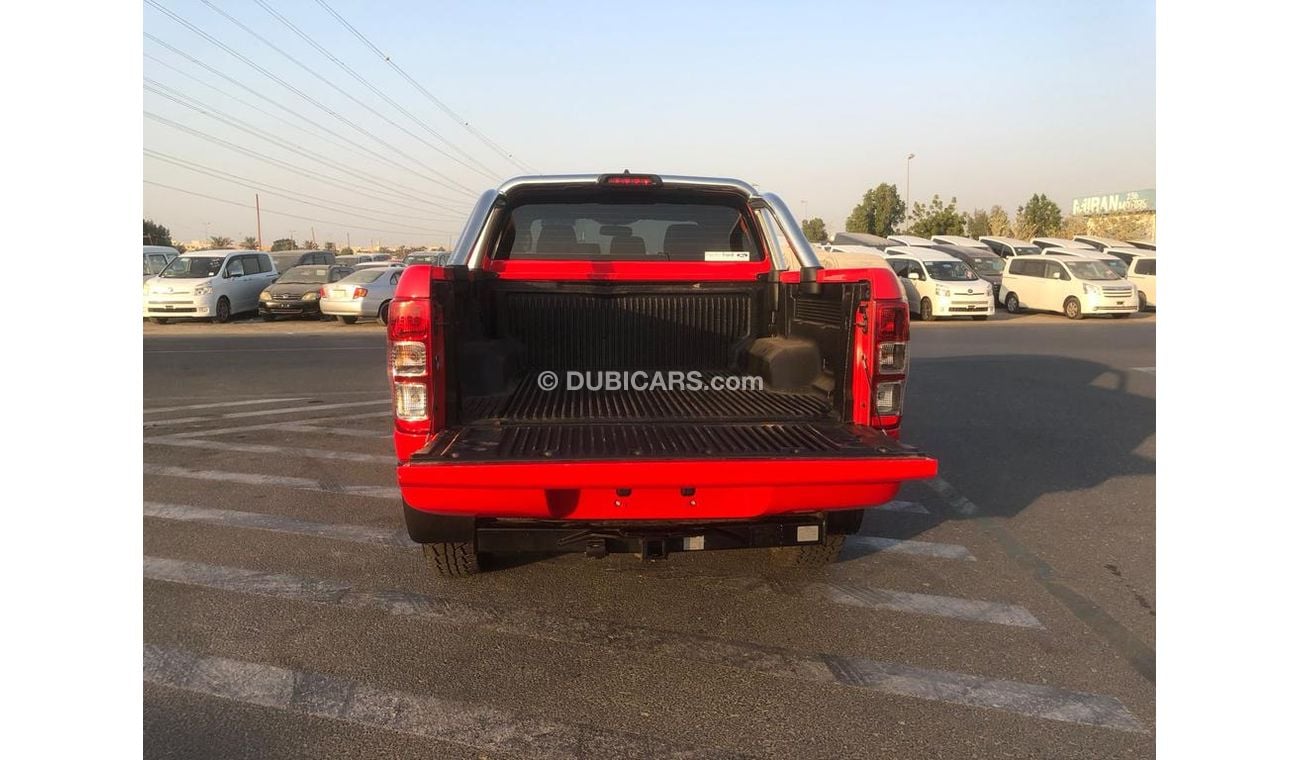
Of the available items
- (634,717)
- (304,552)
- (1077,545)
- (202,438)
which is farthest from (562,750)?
(202,438)

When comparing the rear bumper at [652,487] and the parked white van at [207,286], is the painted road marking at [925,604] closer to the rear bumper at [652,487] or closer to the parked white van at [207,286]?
the rear bumper at [652,487]

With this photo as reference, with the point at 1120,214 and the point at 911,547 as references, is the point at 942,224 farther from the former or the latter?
the point at 911,547

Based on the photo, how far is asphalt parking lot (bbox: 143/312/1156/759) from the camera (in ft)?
9.20

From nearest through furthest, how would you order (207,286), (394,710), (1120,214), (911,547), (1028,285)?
(394,710) → (911,547) → (207,286) → (1028,285) → (1120,214)

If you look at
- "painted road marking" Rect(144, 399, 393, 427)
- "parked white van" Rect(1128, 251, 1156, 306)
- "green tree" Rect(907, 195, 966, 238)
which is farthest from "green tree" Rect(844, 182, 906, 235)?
"painted road marking" Rect(144, 399, 393, 427)

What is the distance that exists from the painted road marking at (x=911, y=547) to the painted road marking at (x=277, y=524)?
2455 millimetres

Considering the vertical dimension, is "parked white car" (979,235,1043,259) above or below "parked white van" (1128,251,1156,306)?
above

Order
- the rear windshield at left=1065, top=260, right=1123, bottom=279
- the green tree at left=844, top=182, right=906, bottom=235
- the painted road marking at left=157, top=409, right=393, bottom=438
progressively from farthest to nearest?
1. the green tree at left=844, top=182, right=906, bottom=235
2. the rear windshield at left=1065, top=260, right=1123, bottom=279
3. the painted road marking at left=157, top=409, right=393, bottom=438

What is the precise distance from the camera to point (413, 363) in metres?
3.37

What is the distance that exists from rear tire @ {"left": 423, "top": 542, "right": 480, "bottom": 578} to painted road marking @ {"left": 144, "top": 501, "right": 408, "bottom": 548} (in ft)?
1.93

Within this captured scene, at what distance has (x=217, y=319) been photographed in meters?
21.8

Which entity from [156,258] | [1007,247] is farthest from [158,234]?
[1007,247]

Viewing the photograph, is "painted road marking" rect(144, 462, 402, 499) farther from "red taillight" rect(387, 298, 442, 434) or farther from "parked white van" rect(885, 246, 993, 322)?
"parked white van" rect(885, 246, 993, 322)

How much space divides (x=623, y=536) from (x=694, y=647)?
523 mm
